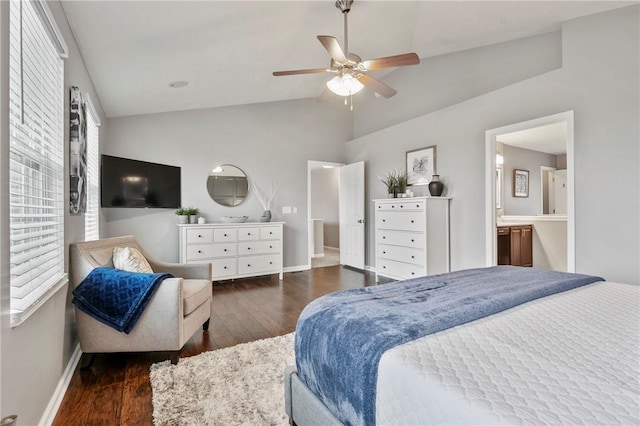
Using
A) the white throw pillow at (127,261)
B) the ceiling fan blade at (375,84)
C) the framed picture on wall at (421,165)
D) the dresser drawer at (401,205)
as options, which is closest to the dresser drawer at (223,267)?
the white throw pillow at (127,261)

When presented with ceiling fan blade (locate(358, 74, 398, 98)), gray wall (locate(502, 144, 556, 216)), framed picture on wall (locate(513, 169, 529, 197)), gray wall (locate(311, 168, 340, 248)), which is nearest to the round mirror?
ceiling fan blade (locate(358, 74, 398, 98))

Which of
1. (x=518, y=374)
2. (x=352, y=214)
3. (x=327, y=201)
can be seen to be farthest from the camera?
(x=327, y=201)

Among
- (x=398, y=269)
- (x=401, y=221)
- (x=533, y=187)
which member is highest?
(x=533, y=187)

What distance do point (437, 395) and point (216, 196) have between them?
4633mm

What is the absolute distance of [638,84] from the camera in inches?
103

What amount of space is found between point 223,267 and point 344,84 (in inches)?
121

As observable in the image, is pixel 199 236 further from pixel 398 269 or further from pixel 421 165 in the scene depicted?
pixel 421 165

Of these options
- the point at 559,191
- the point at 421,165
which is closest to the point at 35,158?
the point at 421,165

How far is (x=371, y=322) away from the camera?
1.19m

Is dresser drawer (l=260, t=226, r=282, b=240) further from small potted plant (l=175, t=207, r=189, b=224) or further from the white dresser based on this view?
small potted plant (l=175, t=207, r=189, b=224)

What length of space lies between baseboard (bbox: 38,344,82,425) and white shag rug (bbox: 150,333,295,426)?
0.47 meters

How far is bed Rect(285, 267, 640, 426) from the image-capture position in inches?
28.5

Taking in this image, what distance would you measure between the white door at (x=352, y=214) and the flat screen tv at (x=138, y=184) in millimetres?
2930

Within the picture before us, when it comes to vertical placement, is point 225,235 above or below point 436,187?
below
